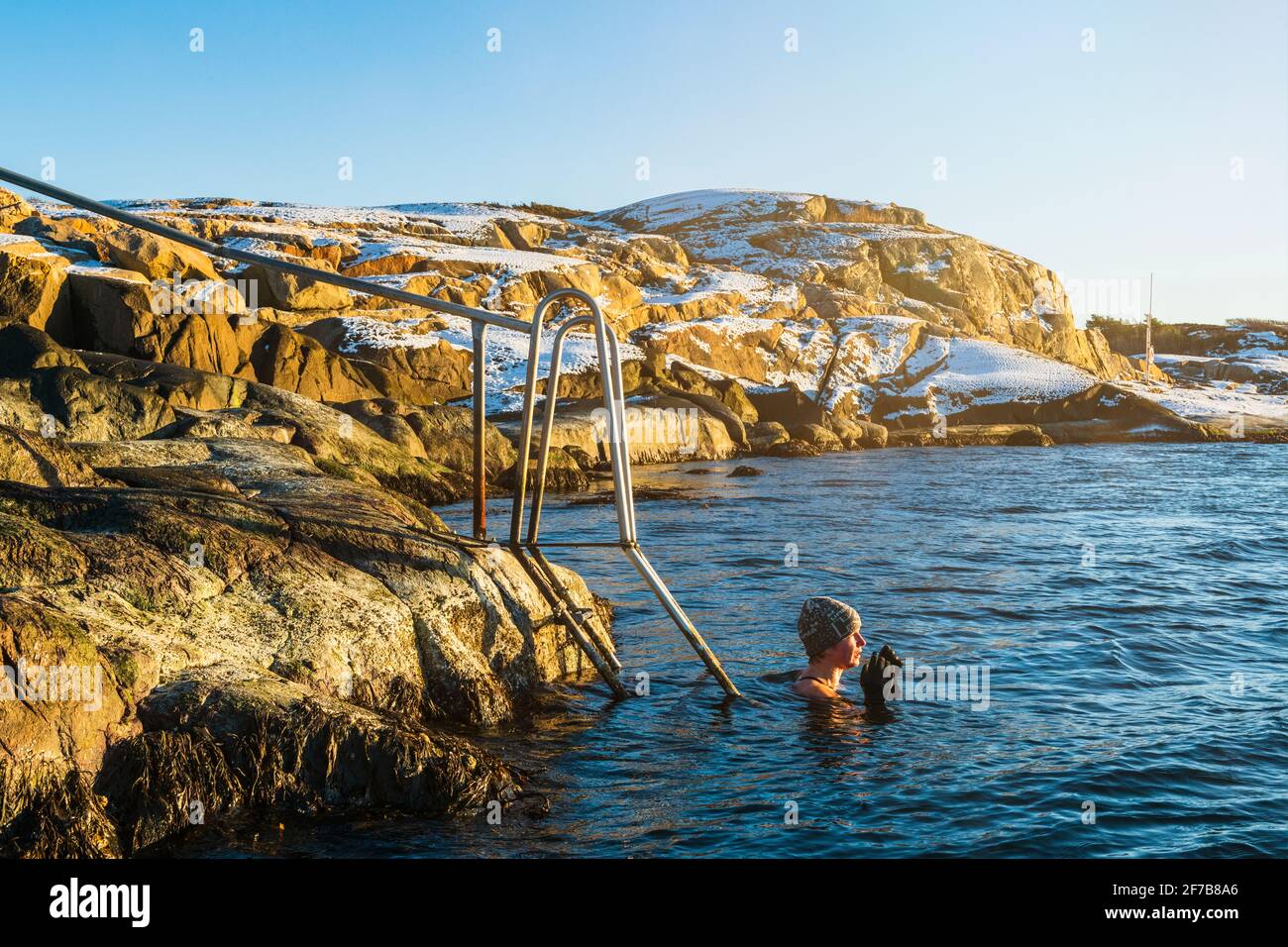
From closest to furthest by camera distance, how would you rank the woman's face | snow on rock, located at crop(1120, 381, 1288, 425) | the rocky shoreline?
the rocky shoreline < the woman's face < snow on rock, located at crop(1120, 381, 1288, 425)

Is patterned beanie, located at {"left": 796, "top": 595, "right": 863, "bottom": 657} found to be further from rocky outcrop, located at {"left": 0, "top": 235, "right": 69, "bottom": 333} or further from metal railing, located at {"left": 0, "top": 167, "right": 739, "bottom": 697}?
rocky outcrop, located at {"left": 0, "top": 235, "right": 69, "bottom": 333}

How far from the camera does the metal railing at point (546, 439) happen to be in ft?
28.3

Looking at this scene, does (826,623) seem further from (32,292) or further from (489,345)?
(489,345)

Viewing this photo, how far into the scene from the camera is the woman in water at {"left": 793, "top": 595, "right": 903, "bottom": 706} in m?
9.87

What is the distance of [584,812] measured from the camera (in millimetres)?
7188

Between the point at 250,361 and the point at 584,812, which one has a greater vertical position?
the point at 250,361

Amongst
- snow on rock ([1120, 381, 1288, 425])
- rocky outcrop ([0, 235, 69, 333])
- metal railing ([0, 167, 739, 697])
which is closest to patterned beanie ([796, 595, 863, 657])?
metal railing ([0, 167, 739, 697])

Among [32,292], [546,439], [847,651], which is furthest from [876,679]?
[32,292]

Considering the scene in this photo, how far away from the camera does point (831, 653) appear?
1014 cm

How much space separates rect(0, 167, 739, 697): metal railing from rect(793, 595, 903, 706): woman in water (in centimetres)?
80

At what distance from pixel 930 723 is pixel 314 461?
16.4 meters
